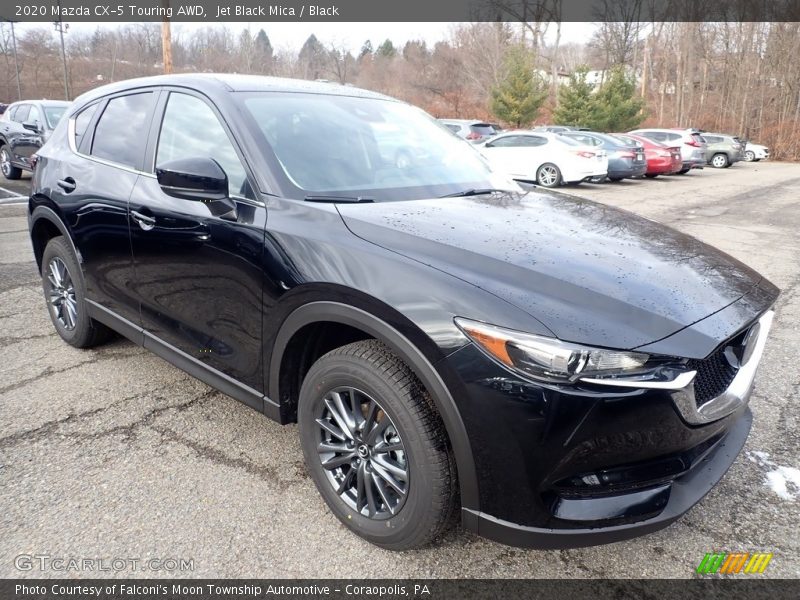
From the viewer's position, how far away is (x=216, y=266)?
8.29 feet

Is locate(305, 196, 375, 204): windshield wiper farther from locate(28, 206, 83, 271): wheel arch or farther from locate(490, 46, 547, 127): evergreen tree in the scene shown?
locate(490, 46, 547, 127): evergreen tree

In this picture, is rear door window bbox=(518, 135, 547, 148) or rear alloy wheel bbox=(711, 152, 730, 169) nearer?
rear door window bbox=(518, 135, 547, 148)

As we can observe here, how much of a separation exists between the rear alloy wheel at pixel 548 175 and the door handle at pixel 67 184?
13.0m

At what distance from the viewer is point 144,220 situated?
2893mm

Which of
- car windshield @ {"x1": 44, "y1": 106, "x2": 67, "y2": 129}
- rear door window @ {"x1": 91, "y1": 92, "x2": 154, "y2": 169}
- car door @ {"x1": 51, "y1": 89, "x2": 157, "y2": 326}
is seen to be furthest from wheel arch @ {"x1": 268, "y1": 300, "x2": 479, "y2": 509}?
car windshield @ {"x1": 44, "y1": 106, "x2": 67, "y2": 129}

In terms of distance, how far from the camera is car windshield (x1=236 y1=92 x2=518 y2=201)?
99.7 inches

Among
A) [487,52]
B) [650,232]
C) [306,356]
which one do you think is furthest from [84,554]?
[487,52]

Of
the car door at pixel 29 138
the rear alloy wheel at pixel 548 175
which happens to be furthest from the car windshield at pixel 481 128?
the car door at pixel 29 138

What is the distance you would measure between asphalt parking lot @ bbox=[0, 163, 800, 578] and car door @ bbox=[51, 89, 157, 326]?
554 mm

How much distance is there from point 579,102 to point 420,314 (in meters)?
34.0

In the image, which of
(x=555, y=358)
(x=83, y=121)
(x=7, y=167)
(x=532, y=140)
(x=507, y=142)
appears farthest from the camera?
(x=507, y=142)

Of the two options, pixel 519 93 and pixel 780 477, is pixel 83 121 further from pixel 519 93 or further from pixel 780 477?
pixel 519 93

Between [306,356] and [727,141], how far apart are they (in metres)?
30.3

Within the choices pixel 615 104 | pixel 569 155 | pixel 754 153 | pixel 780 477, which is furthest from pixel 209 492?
pixel 754 153
